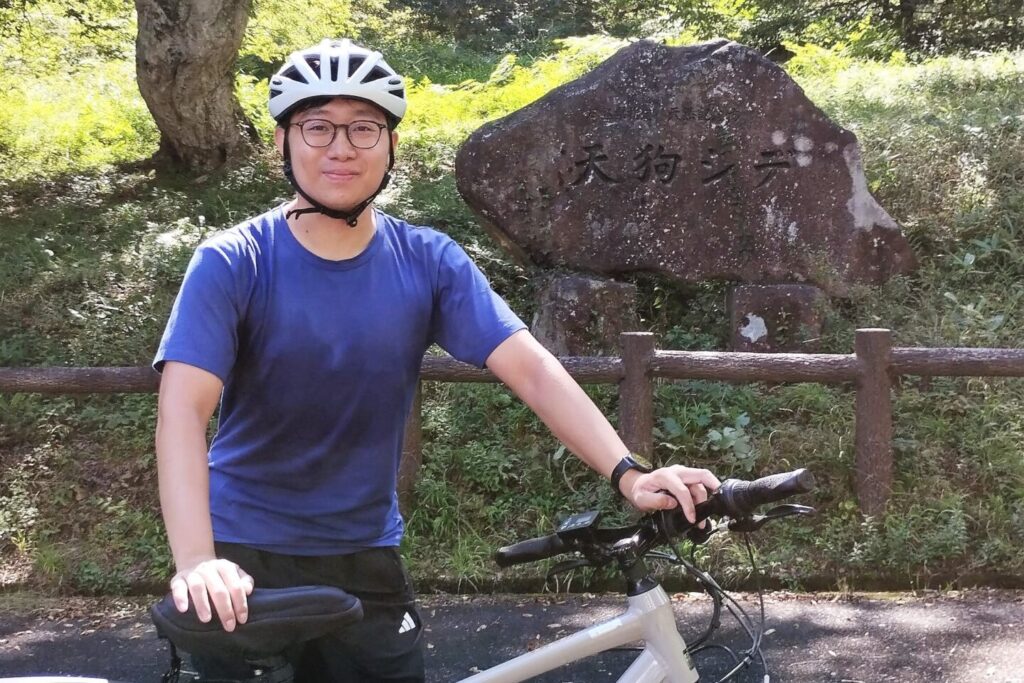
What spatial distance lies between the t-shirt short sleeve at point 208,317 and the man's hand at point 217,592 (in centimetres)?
41

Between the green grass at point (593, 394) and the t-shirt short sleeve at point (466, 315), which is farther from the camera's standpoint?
the green grass at point (593, 394)

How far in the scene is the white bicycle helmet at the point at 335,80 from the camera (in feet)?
6.02

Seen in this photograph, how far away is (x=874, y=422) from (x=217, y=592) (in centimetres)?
404

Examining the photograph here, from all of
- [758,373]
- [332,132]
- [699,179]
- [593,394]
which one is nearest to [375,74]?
[332,132]

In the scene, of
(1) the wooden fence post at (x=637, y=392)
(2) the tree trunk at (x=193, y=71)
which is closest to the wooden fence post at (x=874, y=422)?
(1) the wooden fence post at (x=637, y=392)

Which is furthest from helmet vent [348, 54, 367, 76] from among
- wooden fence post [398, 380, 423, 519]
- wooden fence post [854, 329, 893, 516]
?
wooden fence post [854, 329, 893, 516]

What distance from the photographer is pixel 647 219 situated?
6176 millimetres

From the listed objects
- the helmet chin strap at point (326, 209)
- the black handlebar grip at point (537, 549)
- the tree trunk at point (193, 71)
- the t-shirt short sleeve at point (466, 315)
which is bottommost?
the black handlebar grip at point (537, 549)

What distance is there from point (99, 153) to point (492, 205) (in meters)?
5.98

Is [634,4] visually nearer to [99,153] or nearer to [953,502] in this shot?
[99,153]

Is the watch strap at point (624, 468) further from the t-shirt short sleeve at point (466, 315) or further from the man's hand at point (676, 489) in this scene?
the t-shirt short sleeve at point (466, 315)

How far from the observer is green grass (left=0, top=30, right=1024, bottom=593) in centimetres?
472

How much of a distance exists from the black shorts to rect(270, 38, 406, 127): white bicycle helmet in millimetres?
857

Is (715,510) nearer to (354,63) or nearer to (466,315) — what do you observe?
(466,315)
